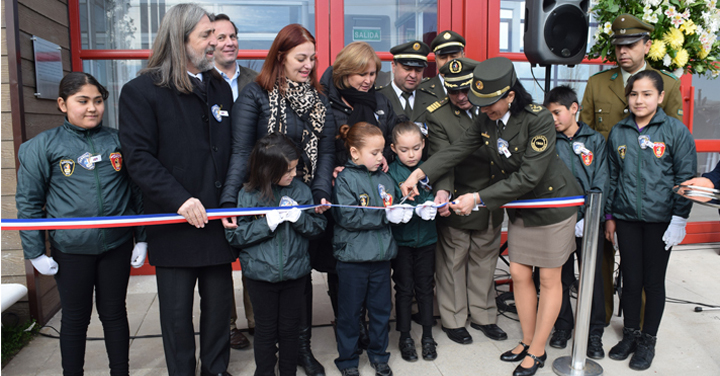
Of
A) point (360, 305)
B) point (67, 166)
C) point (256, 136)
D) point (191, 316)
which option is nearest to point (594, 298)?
point (360, 305)

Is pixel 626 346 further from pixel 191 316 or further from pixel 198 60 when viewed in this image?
pixel 198 60

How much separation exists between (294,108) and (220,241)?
0.81m

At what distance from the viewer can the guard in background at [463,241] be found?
3.33 m

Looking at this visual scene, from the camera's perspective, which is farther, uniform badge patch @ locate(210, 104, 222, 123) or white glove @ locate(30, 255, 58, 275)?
uniform badge patch @ locate(210, 104, 222, 123)

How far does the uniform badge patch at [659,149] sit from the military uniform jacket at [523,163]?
49 cm

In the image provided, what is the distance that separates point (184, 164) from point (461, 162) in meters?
1.77

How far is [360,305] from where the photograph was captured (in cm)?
289

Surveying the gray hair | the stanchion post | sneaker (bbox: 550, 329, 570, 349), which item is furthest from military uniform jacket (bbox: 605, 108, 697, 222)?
the gray hair

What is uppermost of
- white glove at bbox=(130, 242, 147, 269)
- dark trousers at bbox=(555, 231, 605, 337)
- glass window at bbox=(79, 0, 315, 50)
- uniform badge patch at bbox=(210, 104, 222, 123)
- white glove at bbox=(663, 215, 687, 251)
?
glass window at bbox=(79, 0, 315, 50)

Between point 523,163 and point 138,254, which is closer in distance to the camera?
point 138,254

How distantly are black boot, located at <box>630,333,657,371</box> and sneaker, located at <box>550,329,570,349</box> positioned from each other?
388mm

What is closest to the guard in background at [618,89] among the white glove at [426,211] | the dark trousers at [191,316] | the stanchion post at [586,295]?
the stanchion post at [586,295]

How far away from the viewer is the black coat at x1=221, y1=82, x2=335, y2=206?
2.67m

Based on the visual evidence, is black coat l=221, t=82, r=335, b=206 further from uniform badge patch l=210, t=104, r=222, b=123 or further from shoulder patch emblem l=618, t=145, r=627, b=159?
shoulder patch emblem l=618, t=145, r=627, b=159
